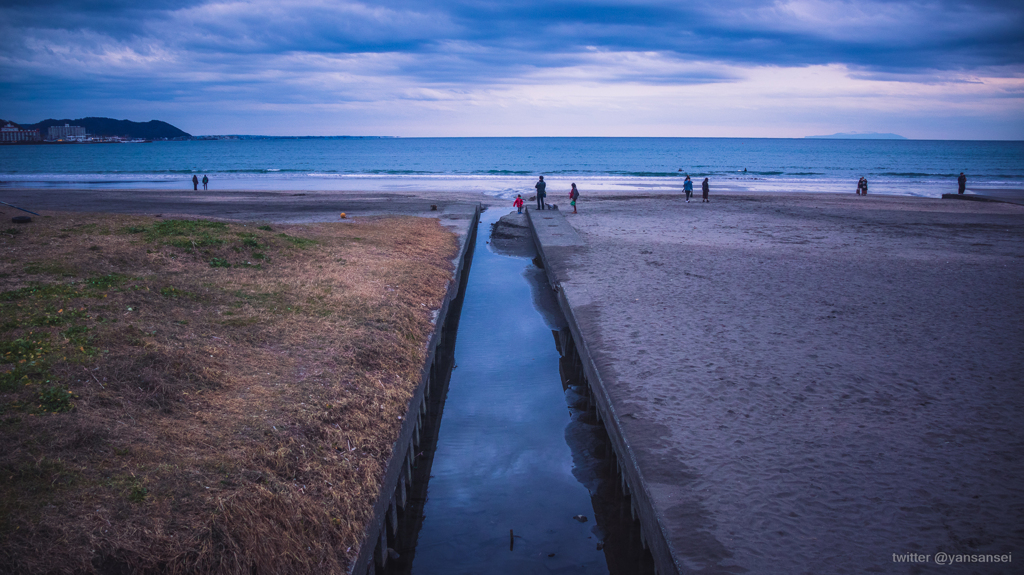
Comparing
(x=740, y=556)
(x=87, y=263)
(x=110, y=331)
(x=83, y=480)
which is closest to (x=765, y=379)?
(x=740, y=556)

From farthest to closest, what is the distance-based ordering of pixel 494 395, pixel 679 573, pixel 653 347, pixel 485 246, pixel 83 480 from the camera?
pixel 485 246 < pixel 494 395 < pixel 653 347 < pixel 83 480 < pixel 679 573

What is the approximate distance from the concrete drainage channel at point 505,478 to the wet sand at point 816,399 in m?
1.06

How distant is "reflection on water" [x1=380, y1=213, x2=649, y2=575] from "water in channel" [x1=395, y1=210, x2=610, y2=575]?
1 cm

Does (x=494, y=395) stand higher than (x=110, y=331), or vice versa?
(x=110, y=331)

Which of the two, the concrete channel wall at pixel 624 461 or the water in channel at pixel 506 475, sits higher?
the concrete channel wall at pixel 624 461

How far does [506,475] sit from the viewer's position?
7.83 m

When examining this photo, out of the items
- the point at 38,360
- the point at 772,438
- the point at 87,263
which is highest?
the point at 87,263

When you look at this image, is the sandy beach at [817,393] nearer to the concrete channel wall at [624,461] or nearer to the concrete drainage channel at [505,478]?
the concrete channel wall at [624,461]

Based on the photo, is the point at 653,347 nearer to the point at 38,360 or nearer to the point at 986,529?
the point at 986,529

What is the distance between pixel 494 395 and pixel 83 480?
6.26 m

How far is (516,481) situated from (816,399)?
12.7 ft

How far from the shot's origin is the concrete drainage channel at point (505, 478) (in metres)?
6.27

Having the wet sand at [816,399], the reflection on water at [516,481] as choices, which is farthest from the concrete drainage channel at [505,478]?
the wet sand at [816,399]

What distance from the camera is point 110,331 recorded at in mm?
7766
